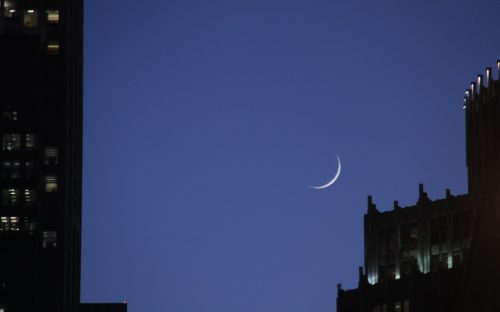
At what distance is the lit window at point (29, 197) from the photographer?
18969 cm

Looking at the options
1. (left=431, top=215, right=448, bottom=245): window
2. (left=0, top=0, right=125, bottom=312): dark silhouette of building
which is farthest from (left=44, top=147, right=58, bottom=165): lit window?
(left=431, top=215, right=448, bottom=245): window

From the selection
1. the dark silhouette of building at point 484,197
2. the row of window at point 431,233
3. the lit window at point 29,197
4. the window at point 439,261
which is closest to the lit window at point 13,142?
the lit window at point 29,197

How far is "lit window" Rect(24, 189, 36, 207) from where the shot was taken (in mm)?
189688

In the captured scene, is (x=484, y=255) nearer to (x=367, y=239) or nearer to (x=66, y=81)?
(x=367, y=239)

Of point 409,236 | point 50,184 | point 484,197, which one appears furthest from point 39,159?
point 484,197

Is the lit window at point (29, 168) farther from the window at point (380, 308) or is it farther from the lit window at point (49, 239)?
the window at point (380, 308)

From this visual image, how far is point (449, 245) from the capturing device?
414 ft

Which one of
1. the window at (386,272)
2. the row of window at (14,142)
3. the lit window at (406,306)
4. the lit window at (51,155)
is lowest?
the lit window at (406,306)

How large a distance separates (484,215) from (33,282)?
111658mm

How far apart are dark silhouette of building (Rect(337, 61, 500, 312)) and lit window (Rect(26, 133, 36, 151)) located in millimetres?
71562

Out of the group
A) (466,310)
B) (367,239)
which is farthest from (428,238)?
(466,310)

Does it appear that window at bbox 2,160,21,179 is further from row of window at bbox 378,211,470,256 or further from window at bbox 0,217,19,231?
row of window at bbox 378,211,470,256

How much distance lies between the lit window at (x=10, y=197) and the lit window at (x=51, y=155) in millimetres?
7846

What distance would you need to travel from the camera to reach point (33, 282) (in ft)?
597
